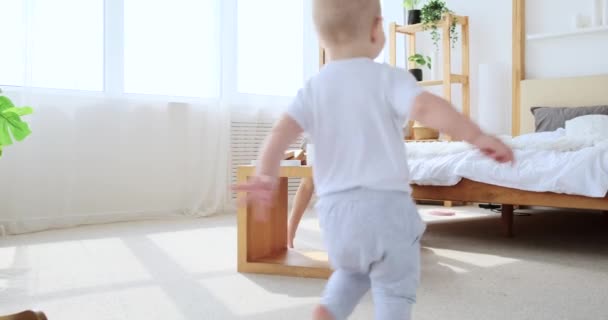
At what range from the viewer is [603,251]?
2.56 m

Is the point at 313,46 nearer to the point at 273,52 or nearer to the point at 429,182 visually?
the point at 273,52

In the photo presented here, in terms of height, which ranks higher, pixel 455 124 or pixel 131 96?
pixel 131 96

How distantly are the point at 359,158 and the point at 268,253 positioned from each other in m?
1.43

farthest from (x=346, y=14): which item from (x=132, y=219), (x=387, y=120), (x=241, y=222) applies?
(x=132, y=219)

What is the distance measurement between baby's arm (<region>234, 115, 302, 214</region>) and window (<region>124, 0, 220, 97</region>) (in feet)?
9.91

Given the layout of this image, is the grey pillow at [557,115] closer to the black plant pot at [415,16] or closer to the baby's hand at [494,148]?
the black plant pot at [415,16]

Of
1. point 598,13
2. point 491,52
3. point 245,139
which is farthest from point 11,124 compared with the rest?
point 598,13

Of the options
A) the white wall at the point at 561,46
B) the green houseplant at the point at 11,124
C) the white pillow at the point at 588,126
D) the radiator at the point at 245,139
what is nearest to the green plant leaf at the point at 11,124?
the green houseplant at the point at 11,124

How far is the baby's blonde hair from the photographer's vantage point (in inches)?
36.7

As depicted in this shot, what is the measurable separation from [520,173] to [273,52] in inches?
103

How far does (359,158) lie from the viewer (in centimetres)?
92

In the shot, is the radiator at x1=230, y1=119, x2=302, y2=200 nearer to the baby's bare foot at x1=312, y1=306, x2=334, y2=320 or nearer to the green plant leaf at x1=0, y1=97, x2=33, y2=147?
the green plant leaf at x1=0, y1=97, x2=33, y2=147

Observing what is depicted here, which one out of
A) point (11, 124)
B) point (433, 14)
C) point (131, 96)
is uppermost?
point (433, 14)

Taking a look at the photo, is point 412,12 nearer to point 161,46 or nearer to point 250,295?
point 161,46
